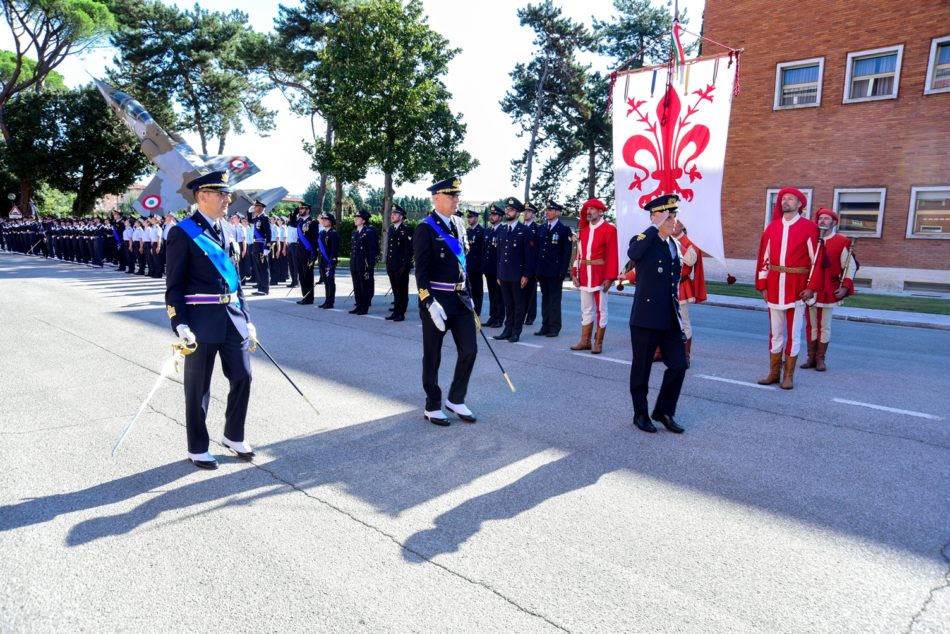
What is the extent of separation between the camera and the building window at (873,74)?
65.6 feet

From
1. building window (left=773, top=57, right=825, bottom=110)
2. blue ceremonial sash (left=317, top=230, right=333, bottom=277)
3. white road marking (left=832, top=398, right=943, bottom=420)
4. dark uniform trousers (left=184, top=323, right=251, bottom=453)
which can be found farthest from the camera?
building window (left=773, top=57, right=825, bottom=110)

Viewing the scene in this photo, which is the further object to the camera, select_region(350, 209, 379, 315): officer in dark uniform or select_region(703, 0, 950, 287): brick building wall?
select_region(703, 0, 950, 287): brick building wall

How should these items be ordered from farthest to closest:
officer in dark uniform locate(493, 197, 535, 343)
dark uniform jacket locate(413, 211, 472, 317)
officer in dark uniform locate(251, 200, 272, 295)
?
officer in dark uniform locate(251, 200, 272, 295)
officer in dark uniform locate(493, 197, 535, 343)
dark uniform jacket locate(413, 211, 472, 317)

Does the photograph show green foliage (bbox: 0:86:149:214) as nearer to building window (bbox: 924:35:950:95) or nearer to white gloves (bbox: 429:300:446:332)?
building window (bbox: 924:35:950:95)

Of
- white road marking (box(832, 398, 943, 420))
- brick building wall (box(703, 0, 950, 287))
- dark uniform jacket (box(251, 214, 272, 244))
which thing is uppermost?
brick building wall (box(703, 0, 950, 287))

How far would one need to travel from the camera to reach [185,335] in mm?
4227

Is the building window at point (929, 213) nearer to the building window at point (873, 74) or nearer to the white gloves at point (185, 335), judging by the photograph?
the building window at point (873, 74)

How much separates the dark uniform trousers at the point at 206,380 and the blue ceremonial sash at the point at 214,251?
1.07 ft

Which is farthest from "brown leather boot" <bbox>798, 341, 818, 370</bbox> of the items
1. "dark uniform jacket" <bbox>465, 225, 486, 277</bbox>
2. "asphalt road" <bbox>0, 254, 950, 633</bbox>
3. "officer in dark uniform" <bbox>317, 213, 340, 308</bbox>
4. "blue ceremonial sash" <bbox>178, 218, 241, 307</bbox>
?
"officer in dark uniform" <bbox>317, 213, 340, 308</bbox>

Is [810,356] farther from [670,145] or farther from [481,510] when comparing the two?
[481,510]

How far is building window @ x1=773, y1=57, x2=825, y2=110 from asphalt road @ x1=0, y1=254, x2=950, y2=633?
17261 millimetres

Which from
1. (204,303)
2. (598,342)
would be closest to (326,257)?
(598,342)

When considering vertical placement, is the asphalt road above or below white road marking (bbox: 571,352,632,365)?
below

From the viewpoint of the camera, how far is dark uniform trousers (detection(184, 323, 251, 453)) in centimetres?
442
